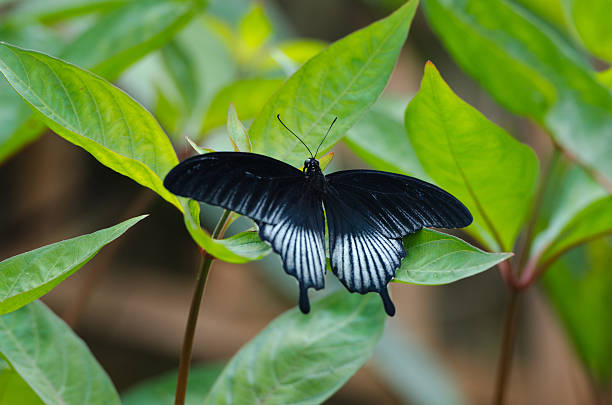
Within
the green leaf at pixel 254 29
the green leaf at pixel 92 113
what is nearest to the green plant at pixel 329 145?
the green leaf at pixel 92 113

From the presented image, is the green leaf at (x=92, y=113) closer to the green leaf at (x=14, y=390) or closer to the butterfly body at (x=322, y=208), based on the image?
the butterfly body at (x=322, y=208)

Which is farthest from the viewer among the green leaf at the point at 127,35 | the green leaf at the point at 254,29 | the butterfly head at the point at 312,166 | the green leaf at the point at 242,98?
the green leaf at the point at 254,29

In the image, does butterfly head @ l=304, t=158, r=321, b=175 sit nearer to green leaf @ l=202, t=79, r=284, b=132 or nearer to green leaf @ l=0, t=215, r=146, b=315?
green leaf @ l=0, t=215, r=146, b=315

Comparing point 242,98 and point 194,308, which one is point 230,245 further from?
point 242,98

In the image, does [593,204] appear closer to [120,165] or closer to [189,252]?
[120,165]

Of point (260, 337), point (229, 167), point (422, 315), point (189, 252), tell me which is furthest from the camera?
point (189, 252)

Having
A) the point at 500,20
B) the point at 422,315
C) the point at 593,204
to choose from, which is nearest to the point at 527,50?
the point at 500,20

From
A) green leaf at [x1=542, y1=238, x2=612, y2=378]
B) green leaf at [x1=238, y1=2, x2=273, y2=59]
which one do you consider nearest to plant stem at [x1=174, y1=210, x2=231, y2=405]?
green leaf at [x1=238, y1=2, x2=273, y2=59]
